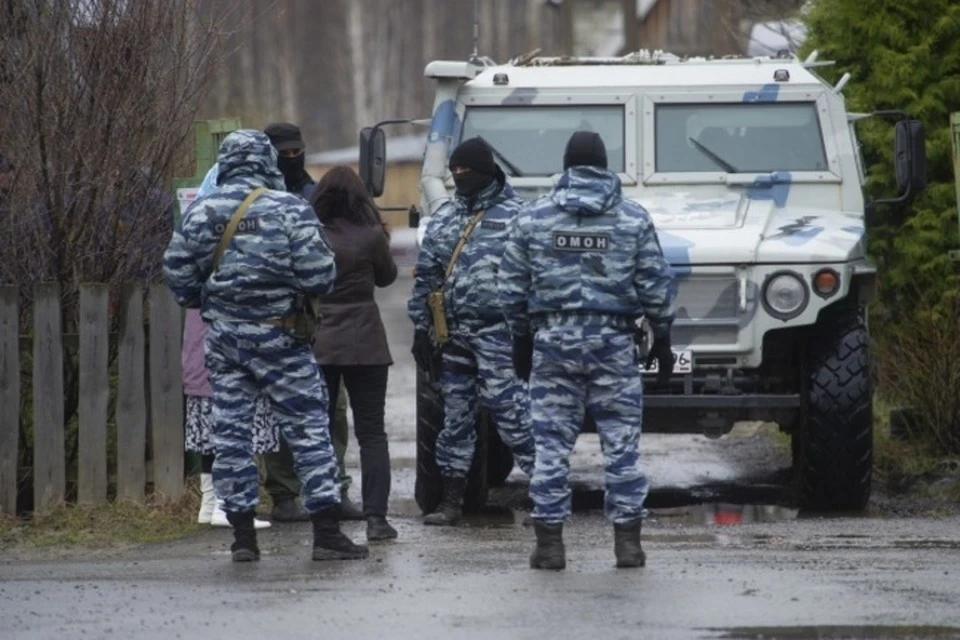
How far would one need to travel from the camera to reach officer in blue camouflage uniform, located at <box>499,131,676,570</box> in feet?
25.5

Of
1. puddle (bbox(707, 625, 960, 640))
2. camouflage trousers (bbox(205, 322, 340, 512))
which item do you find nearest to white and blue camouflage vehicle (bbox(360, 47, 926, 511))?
camouflage trousers (bbox(205, 322, 340, 512))

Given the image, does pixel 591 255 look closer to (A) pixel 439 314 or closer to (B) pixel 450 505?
(A) pixel 439 314

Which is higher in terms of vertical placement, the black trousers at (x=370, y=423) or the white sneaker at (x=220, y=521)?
the black trousers at (x=370, y=423)

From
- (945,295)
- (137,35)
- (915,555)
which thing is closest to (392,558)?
(915,555)

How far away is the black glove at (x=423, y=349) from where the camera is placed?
937cm

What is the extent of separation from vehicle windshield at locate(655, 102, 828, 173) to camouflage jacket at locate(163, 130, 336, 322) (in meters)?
3.27

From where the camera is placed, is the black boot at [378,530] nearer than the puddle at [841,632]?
No

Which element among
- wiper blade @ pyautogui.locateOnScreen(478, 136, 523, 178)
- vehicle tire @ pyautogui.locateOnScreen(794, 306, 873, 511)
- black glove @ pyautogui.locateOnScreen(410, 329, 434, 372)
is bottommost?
vehicle tire @ pyautogui.locateOnScreen(794, 306, 873, 511)

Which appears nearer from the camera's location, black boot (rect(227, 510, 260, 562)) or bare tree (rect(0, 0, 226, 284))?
black boot (rect(227, 510, 260, 562))

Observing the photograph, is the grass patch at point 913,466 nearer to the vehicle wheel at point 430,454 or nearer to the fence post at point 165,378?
the vehicle wheel at point 430,454

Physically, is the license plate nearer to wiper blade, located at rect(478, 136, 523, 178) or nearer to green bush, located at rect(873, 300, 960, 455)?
wiper blade, located at rect(478, 136, 523, 178)

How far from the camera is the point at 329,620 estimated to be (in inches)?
259

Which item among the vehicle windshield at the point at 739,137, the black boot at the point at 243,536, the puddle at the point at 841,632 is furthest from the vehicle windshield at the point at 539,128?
the puddle at the point at 841,632

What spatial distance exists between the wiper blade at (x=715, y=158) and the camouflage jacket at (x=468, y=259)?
1.82 meters
